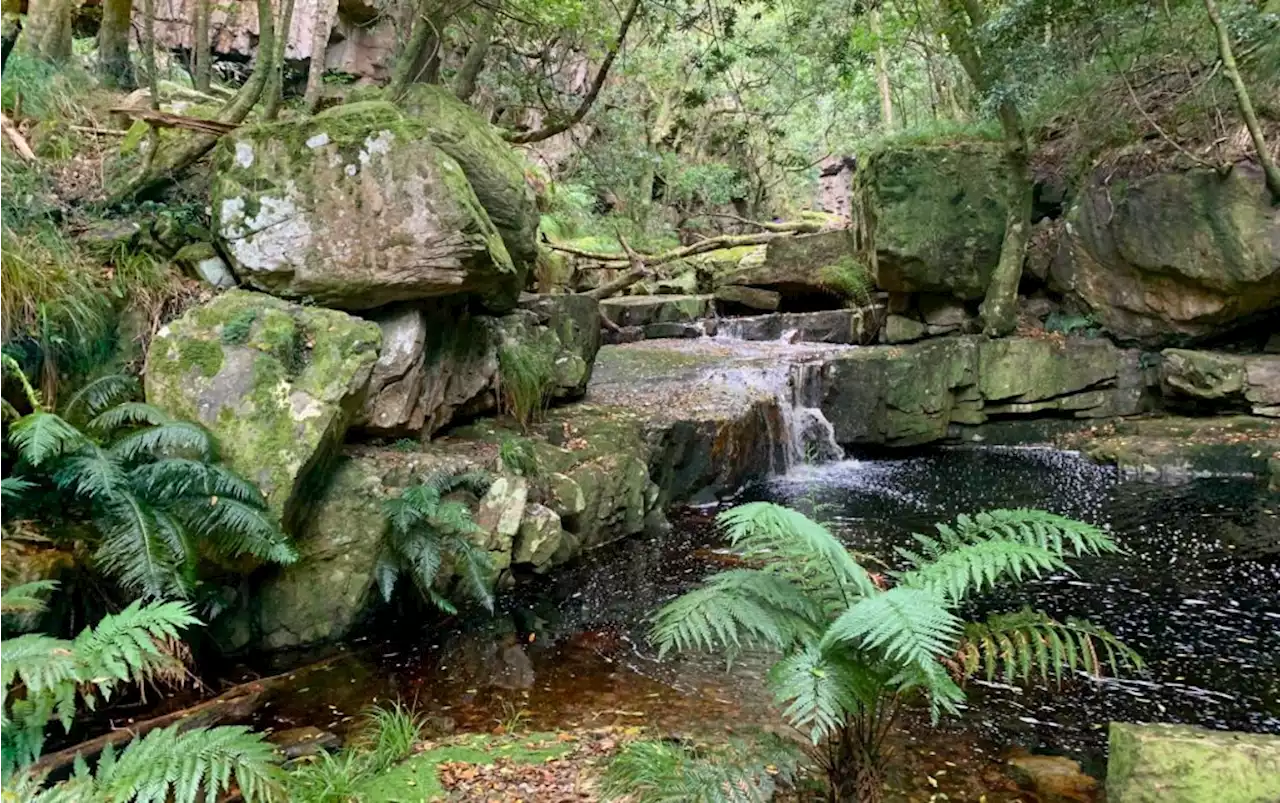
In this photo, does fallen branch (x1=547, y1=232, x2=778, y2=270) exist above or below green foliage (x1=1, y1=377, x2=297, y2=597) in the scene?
above

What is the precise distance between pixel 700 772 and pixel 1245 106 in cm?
818

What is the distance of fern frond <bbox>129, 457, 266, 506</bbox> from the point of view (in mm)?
3479

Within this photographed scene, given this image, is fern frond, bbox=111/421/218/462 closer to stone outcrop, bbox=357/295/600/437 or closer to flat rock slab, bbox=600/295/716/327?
stone outcrop, bbox=357/295/600/437

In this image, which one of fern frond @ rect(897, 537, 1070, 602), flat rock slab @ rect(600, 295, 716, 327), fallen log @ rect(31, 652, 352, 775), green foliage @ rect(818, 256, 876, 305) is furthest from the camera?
flat rock slab @ rect(600, 295, 716, 327)

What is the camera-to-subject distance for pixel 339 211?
4.72m

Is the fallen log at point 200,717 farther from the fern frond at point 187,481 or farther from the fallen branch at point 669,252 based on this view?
the fallen branch at point 669,252

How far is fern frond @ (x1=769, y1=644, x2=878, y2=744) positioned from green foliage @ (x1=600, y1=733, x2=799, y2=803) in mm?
278

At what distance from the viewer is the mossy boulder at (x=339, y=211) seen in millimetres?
4664

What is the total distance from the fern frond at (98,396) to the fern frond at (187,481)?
56 centimetres

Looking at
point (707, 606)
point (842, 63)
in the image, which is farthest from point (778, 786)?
point (842, 63)

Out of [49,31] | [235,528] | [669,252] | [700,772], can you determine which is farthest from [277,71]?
[669,252]

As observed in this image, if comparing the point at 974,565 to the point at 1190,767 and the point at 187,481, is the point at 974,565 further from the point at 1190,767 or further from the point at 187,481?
the point at 187,481

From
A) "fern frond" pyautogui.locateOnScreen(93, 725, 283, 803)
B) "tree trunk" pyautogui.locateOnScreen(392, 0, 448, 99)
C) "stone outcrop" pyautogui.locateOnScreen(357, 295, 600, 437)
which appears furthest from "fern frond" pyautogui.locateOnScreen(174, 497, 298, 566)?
"tree trunk" pyautogui.locateOnScreen(392, 0, 448, 99)

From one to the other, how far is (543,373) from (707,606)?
4.35 m
